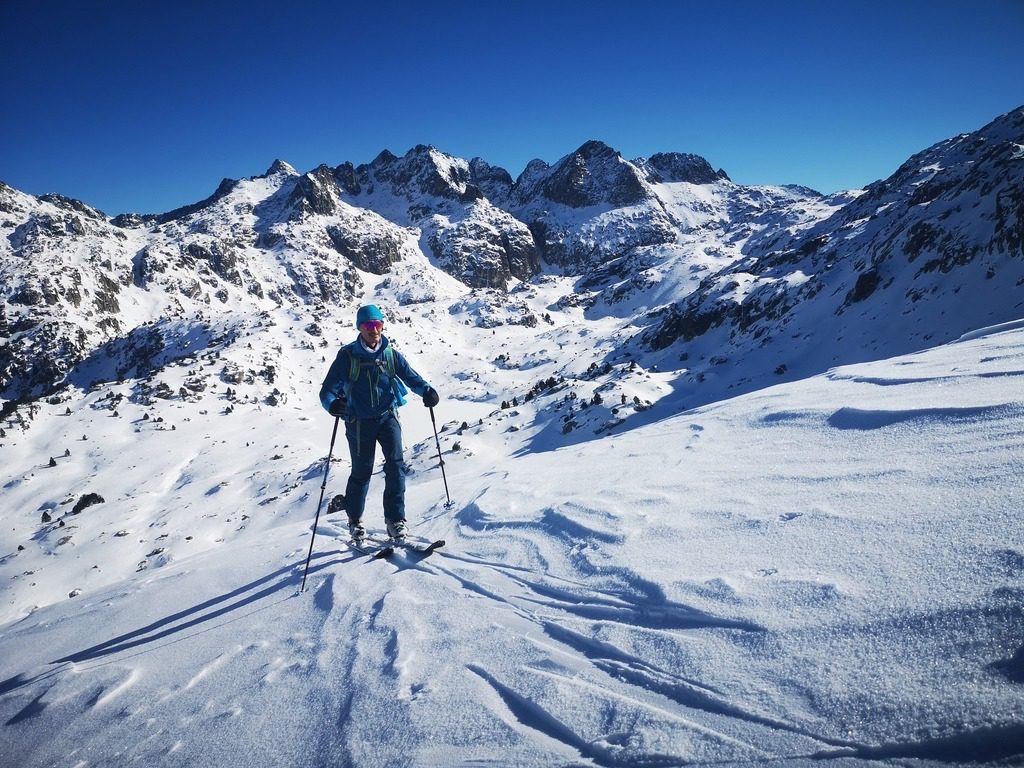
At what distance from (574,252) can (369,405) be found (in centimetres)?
10959

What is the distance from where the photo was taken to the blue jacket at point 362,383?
542cm

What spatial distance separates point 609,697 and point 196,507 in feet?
65.7

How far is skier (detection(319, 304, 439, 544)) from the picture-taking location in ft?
17.8

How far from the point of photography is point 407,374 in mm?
5895

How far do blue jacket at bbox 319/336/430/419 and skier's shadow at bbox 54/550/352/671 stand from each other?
5.90 feet

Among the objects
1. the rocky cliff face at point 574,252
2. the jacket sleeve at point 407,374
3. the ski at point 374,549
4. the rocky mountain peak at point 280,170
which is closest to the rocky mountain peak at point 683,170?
the rocky cliff face at point 574,252

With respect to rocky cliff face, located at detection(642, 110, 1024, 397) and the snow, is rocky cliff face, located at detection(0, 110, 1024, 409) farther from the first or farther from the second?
the snow

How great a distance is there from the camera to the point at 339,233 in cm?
8688

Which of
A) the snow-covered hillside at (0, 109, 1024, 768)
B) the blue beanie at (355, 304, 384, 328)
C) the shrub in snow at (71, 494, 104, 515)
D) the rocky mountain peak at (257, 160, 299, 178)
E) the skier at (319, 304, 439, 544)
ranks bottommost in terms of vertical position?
the shrub in snow at (71, 494, 104, 515)

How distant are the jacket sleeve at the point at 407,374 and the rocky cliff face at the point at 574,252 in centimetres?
1684

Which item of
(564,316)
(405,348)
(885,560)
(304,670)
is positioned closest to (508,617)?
(304,670)

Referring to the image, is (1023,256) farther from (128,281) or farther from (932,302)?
(128,281)

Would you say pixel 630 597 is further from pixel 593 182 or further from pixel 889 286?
pixel 593 182

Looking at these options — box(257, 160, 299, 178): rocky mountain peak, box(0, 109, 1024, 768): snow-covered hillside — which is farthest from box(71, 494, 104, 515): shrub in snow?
box(257, 160, 299, 178): rocky mountain peak
